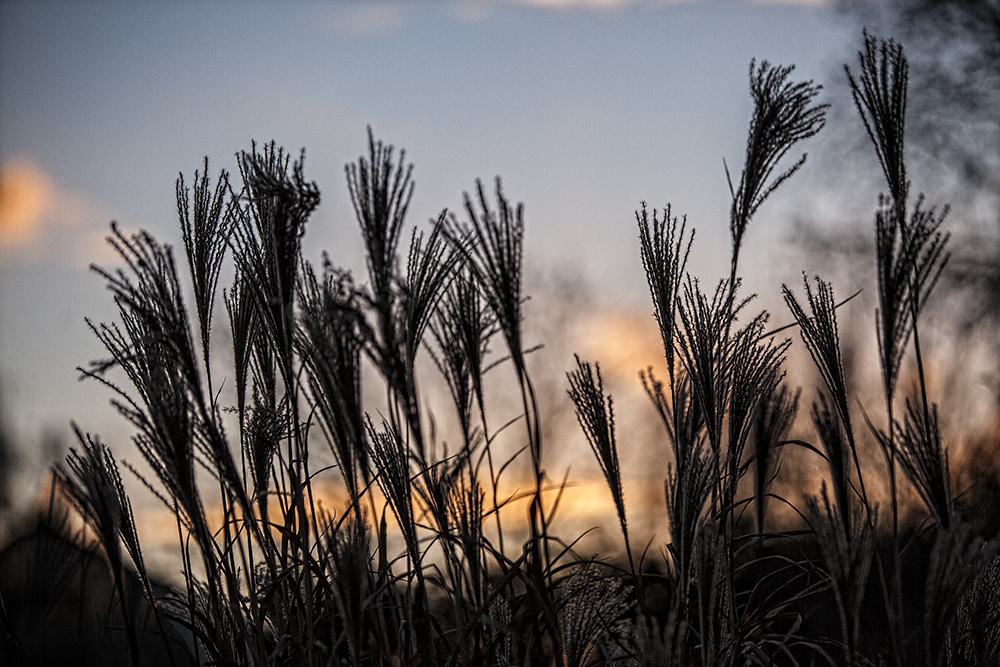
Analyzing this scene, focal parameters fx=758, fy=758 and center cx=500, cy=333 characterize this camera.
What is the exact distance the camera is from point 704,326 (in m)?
1.46

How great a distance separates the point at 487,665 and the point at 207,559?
1.68ft

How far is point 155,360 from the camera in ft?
3.96

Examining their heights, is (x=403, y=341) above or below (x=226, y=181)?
below

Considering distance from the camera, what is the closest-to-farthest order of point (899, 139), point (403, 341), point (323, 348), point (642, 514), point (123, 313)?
point (323, 348)
point (403, 341)
point (899, 139)
point (123, 313)
point (642, 514)

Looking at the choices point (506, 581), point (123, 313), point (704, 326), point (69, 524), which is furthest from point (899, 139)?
point (69, 524)

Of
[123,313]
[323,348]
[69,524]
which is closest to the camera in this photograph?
[323,348]

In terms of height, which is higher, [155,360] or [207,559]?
[155,360]

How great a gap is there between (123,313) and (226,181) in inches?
13.7

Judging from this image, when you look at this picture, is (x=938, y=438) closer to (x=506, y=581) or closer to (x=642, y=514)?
(x=506, y=581)

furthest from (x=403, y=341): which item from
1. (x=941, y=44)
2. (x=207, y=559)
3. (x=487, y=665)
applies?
(x=941, y=44)

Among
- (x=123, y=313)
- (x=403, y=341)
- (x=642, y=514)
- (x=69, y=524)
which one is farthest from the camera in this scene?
(x=642, y=514)

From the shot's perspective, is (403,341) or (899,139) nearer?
(403,341)

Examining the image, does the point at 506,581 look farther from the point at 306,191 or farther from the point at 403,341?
the point at 306,191

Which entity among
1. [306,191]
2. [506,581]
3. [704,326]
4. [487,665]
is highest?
[306,191]
